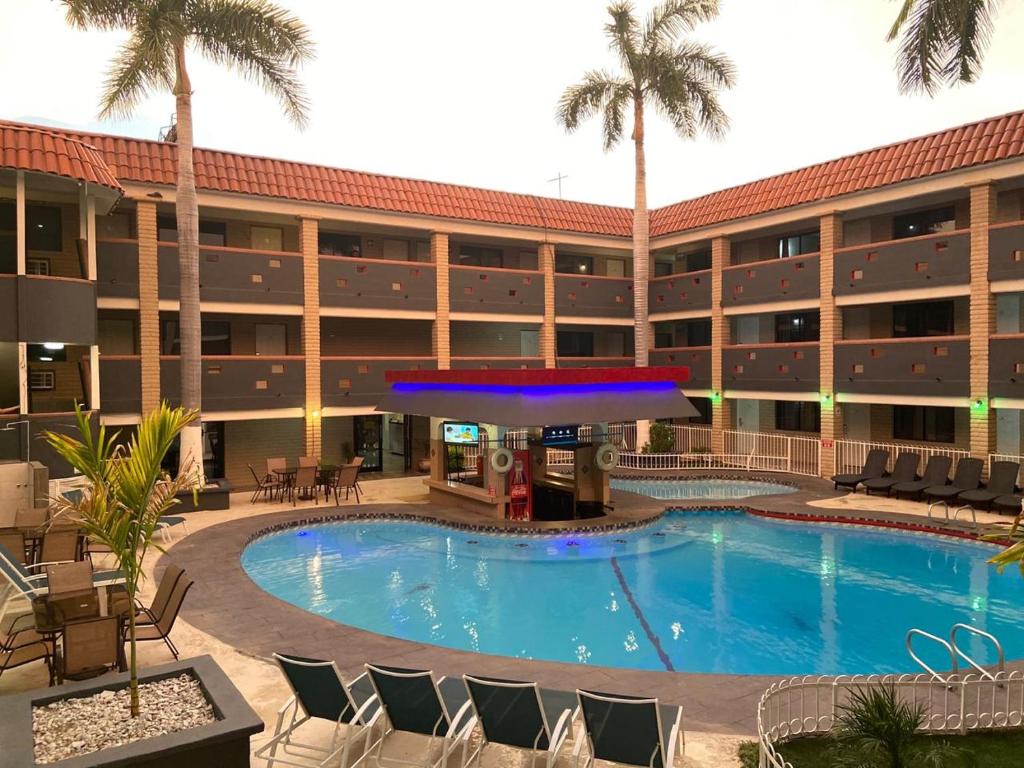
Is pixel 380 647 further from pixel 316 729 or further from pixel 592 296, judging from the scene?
pixel 592 296

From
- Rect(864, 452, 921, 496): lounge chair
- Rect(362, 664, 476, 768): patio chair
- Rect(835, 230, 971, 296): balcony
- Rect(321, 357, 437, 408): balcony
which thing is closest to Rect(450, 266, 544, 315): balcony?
Rect(321, 357, 437, 408): balcony

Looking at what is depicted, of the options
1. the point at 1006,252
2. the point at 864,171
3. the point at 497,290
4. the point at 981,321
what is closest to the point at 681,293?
the point at 497,290

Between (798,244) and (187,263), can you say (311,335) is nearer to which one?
(187,263)

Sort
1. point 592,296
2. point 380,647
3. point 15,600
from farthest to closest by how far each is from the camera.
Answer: point 592,296 < point 15,600 < point 380,647

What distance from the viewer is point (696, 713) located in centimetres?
797

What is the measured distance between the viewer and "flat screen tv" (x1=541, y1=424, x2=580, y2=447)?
2022cm

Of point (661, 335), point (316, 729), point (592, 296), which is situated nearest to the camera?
point (316, 729)

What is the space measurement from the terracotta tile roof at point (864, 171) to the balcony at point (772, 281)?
6.98 ft

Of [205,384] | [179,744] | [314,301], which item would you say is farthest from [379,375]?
[179,744]

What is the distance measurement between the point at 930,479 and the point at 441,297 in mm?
18113

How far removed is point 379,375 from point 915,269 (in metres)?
19.0

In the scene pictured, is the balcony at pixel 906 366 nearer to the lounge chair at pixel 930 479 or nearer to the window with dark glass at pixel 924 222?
the lounge chair at pixel 930 479

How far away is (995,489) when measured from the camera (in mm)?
19609

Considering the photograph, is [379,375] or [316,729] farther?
[379,375]
